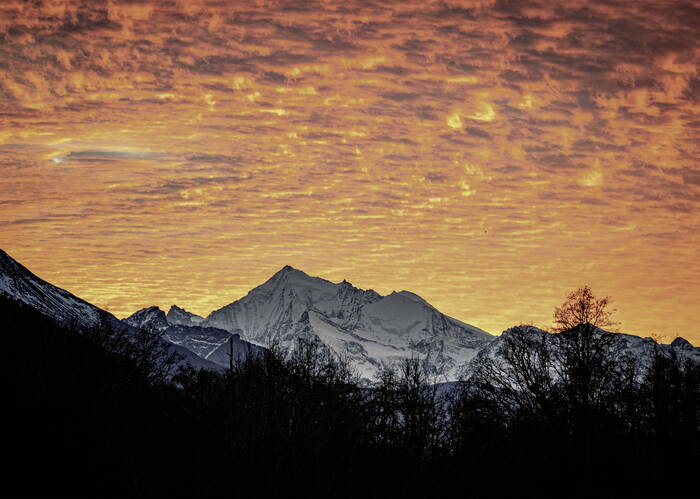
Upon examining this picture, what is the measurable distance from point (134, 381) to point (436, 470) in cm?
956

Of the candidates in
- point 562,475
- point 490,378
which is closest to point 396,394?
point 490,378

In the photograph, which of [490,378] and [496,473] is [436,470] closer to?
[496,473]

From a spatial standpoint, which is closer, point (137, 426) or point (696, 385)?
point (137, 426)

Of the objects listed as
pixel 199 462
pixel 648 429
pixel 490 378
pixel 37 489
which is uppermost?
pixel 490 378

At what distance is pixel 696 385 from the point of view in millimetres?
43312

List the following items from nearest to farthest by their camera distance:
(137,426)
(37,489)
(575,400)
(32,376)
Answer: (37,489) → (32,376) → (137,426) → (575,400)

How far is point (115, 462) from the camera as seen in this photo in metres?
16.7

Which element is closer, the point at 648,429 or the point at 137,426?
the point at 137,426

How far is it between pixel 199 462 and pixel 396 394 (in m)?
Answer: 42.8

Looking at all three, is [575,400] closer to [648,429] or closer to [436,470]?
[648,429]

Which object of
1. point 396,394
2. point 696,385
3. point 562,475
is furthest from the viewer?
point 396,394

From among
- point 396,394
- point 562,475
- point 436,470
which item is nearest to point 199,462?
point 436,470

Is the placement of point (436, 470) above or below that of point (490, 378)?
below

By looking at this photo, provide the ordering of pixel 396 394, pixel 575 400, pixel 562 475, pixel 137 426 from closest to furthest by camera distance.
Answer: pixel 137 426 < pixel 562 475 < pixel 575 400 < pixel 396 394
